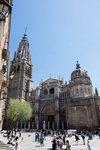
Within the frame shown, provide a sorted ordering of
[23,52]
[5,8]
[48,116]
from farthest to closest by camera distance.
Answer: [23,52]
[48,116]
[5,8]

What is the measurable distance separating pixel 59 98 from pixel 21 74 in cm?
1617

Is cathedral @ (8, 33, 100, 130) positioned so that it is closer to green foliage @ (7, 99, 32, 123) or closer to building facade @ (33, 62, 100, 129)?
building facade @ (33, 62, 100, 129)

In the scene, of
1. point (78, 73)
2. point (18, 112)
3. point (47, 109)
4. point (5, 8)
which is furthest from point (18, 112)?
point (5, 8)

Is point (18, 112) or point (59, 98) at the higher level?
point (59, 98)

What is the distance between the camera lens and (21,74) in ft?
171

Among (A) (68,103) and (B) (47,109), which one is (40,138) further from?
(B) (47,109)

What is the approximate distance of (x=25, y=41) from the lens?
62.8 meters

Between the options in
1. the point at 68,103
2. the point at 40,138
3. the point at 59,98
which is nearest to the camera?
the point at 40,138

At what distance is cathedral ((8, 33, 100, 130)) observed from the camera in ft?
127

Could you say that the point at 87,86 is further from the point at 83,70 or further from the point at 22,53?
the point at 22,53

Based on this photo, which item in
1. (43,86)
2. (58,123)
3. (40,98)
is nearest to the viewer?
(58,123)

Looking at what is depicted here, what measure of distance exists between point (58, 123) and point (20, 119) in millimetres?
10378

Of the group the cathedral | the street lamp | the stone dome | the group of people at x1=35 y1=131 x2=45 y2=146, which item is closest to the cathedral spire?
the cathedral

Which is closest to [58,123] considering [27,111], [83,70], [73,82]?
[27,111]
